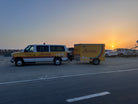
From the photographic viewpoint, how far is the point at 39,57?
11438 mm

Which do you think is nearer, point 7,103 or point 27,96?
point 7,103

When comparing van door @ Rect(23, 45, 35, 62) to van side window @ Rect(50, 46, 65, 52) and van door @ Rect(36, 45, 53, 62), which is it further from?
van side window @ Rect(50, 46, 65, 52)

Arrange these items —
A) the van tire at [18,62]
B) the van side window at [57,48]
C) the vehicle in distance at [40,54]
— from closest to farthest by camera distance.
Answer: the van tire at [18,62], the vehicle in distance at [40,54], the van side window at [57,48]

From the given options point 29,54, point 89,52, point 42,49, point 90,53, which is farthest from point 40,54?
point 90,53

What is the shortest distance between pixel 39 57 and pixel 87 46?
5677mm

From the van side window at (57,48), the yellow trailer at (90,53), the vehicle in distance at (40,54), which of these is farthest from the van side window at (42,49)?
the yellow trailer at (90,53)

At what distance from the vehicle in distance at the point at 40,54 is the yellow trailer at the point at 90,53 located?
71.2 inches

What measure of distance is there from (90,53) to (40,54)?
19.1 feet

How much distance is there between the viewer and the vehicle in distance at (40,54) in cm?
1110

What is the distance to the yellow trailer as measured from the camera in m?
12.6

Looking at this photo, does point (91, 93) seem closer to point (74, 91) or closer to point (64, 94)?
point (74, 91)

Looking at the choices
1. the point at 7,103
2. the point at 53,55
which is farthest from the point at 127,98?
the point at 53,55

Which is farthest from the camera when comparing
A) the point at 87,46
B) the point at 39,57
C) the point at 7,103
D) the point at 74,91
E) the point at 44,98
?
the point at 87,46

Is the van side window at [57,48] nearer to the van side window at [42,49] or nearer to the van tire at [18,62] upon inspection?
the van side window at [42,49]
